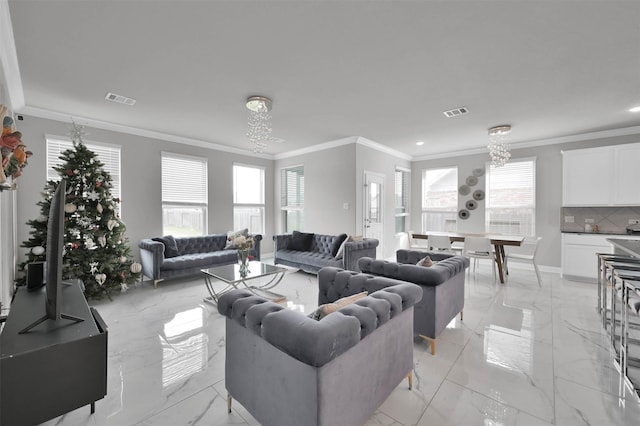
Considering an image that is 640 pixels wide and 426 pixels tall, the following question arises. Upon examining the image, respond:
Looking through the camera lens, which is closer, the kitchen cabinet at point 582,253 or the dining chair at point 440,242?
the kitchen cabinet at point 582,253

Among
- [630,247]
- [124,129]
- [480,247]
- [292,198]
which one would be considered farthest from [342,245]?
[124,129]

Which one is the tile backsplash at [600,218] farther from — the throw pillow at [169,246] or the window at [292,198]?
the throw pillow at [169,246]

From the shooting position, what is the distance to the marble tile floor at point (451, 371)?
174cm

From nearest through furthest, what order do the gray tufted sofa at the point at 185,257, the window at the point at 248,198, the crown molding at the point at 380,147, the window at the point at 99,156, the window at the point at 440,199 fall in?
the window at the point at 99,156, the gray tufted sofa at the point at 185,257, the crown molding at the point at 380,147, the window at the point at 248,198, the window at the point at 440,199

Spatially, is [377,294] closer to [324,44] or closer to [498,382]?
[498,382]

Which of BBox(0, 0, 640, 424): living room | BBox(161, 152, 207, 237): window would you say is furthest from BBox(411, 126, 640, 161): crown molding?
BBox(161, 152, 207, 237): window

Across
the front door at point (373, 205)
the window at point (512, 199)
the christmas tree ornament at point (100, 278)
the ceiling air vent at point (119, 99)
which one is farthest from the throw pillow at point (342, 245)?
the ceiling air vent at point (119, 99)

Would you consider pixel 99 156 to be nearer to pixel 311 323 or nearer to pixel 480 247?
pixel 311 323

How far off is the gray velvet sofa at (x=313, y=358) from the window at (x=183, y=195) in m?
4.55

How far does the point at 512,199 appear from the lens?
6.11 metres

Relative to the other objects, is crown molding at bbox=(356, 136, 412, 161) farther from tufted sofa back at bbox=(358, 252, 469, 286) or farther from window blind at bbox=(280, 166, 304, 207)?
tufted sofa back at bbox=(358, 252, 469, 286)

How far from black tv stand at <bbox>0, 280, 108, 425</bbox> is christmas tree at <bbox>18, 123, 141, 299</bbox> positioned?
255cm

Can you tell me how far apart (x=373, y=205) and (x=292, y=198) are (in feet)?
7.09

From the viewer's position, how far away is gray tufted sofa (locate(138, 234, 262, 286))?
4.38 meters
